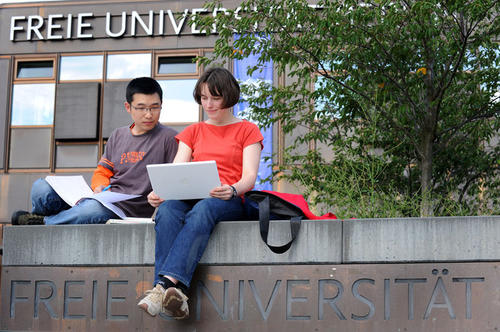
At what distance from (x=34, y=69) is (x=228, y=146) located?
14085mm

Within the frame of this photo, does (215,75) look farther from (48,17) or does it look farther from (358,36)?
(48,17)

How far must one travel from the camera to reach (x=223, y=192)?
4246mm

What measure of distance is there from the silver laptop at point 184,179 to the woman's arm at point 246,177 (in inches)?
2.3

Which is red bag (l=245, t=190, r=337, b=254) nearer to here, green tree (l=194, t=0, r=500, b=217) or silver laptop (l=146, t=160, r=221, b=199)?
silver laptop (l=146, t=160, r=221, b=199)

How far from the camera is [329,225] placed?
430cm

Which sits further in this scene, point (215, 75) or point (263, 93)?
point (263, 93)

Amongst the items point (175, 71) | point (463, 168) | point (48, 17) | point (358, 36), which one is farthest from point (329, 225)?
point (48, 17)

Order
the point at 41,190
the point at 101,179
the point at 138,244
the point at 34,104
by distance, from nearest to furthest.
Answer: the point at 138,244
the point at 41,190
the point at 101,179
the point at 34,104

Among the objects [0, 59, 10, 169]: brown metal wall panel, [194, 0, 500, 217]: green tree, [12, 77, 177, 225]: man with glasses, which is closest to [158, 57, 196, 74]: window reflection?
[0, 59, 10, 169]: brown metal wall panel

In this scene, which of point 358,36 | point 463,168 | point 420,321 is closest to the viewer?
point 420,321

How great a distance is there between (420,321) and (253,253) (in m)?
1.11

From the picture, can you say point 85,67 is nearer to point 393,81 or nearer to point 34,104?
point 34,104

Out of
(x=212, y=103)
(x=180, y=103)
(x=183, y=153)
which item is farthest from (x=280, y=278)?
(x=180, y=103)

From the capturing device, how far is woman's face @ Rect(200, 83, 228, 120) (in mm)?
4547
